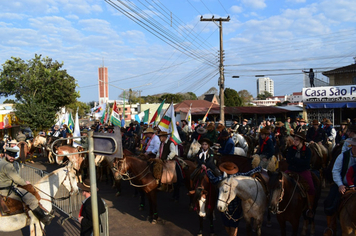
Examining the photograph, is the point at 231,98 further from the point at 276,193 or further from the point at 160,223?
the point at 276,193

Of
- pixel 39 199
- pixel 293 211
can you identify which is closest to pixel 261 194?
pixel 293 211

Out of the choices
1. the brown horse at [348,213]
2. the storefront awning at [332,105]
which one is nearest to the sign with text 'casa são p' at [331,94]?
the storefront awning at [332,105]

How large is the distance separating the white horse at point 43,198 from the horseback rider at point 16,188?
232 millimetres

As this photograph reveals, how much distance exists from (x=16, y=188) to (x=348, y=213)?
6591 millimetres

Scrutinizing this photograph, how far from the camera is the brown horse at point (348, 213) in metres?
4.82

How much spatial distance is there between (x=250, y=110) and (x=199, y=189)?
106ft

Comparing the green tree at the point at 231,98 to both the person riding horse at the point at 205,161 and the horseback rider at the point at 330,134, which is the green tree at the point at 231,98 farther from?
the person riding horse at the point at 205,161

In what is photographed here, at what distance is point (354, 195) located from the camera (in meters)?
4.90

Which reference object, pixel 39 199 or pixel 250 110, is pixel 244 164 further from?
pixel 250 110

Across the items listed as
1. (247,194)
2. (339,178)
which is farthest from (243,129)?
(339,178)

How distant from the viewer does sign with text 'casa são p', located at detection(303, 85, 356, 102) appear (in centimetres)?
2172

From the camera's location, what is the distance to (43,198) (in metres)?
6.68

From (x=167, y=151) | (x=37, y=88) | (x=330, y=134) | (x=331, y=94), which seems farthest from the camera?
(x=37, y=88)

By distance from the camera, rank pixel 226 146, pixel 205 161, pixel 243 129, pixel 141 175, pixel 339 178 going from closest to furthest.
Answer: pixel 339 178 → pixel 205 161 → pixel 141 175 → pixel 226 146 → pixel 243 129
